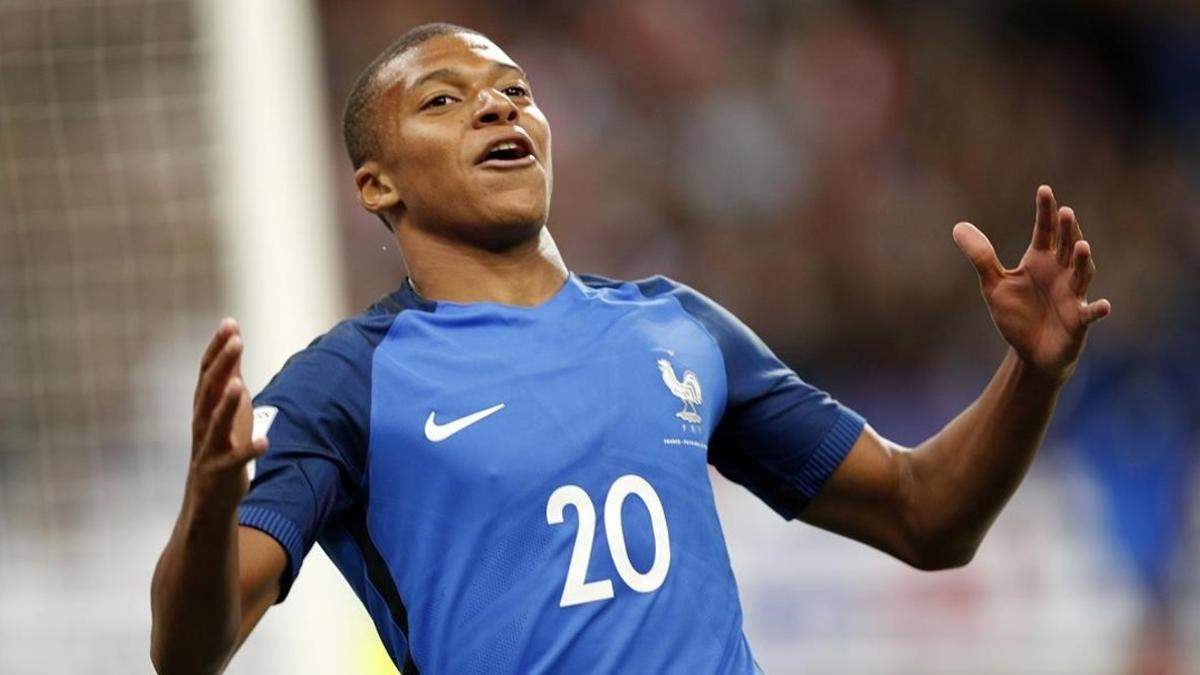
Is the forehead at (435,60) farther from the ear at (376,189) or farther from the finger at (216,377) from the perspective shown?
the finger at (216,377)

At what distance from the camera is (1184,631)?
9.30 m

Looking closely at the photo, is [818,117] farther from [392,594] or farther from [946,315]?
[392,594]

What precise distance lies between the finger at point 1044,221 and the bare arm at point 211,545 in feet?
4.37

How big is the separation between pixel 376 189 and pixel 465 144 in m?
0.22

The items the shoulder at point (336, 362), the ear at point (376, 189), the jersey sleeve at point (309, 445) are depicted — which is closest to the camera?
the jersey sleeve at point (309, 445)

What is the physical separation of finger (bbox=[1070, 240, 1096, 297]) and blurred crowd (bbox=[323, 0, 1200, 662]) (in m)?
6.72

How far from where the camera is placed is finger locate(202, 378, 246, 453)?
259 centimetres

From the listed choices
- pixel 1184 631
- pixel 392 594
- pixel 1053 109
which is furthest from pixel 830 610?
pixel 392 594

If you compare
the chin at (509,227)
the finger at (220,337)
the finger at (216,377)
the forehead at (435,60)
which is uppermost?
the forehead at (435,60)

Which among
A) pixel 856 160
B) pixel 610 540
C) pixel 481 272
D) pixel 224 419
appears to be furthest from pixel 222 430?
pixel 856 160

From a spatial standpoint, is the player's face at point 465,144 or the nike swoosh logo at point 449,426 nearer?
the nike swoosh logo at point 449,426

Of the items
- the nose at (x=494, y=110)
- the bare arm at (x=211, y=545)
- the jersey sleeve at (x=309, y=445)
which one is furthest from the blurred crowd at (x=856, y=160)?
the bare arm at (x=211, y=545)

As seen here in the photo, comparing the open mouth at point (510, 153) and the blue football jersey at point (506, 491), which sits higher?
the open mouth at point (510, 153)

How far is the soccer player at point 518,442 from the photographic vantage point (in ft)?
9.67
